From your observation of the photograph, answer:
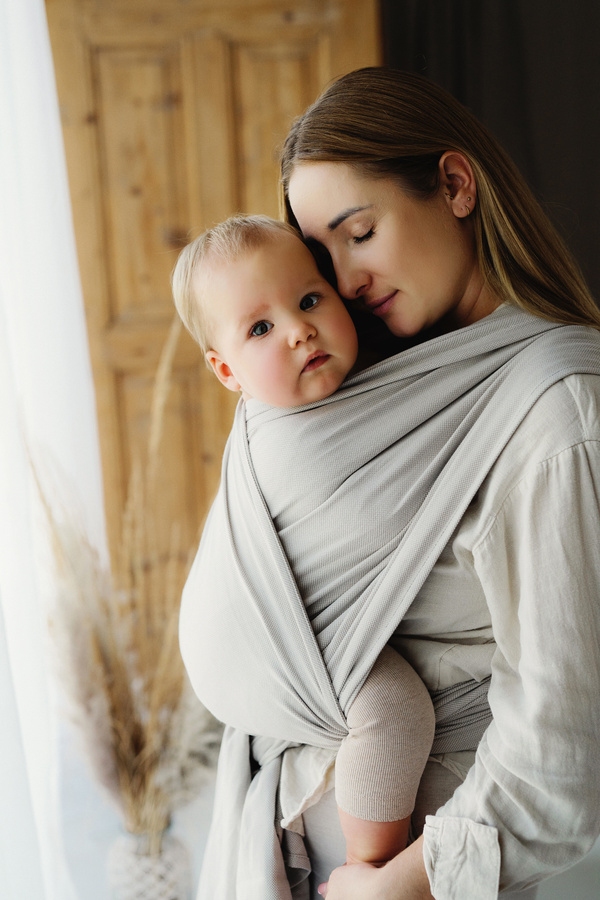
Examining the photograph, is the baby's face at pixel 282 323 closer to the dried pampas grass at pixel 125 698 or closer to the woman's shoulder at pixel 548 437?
the woman's shoulder at pixel 548 437

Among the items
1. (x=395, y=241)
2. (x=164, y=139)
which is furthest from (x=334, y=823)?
(x=164, y=139)

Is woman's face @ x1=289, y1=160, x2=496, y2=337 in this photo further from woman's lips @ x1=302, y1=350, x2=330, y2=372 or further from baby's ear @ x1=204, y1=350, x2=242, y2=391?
baby's ear @ x1=204, y1=350, x2=242, y2=391

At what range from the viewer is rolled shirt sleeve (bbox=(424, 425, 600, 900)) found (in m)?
0.74

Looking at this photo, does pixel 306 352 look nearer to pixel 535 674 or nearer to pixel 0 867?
pixel 535 674

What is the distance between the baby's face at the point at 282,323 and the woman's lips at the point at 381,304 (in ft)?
0.13

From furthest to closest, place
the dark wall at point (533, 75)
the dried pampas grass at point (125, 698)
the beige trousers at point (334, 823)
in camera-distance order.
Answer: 1. the dark wall at point (533, 75)
2. the dried pampas grass at point (125, 698)
3. the beige trousers at point (334, 823)

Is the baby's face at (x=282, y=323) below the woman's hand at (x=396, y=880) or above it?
above

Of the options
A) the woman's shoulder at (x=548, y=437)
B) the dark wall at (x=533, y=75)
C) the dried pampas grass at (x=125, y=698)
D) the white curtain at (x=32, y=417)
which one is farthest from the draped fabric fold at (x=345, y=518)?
the dark wall at (x=533, y=75)

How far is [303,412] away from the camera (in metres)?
0.93

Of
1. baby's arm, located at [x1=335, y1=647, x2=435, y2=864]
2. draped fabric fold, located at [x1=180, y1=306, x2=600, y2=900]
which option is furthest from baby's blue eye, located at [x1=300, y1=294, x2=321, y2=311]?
baby's arm, located at [x1=335, y1=647, x2=435, y2=864]

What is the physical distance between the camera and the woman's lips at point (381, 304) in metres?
0.94

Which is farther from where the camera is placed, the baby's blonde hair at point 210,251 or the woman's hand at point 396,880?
the baby's blonde hair at point 210,251

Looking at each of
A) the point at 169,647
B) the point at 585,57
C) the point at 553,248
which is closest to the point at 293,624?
the point at 553,248

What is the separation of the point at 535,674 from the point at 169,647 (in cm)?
127
